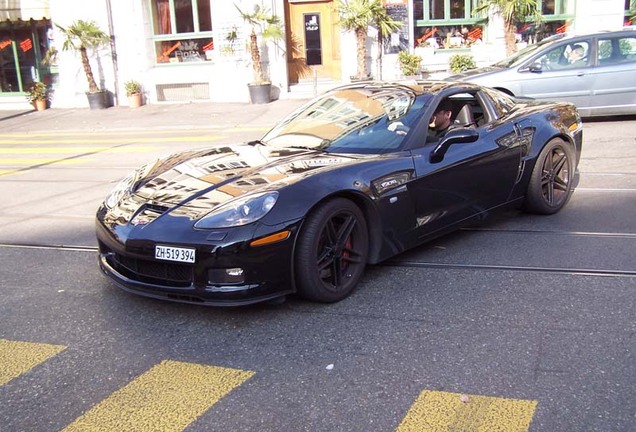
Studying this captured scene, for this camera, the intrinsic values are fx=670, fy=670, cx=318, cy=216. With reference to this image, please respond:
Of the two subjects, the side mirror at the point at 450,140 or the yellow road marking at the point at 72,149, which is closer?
the side mirror at the point at 450,140

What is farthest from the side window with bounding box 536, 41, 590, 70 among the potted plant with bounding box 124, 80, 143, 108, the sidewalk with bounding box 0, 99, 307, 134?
the potted plant with bounding box 124, 80, 143, 108

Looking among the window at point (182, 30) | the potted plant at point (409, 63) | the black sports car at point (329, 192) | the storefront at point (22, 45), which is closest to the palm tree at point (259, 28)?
the window at point (182, 30)

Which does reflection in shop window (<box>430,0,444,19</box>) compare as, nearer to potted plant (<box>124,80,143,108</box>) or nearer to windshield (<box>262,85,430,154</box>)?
potted plant (<box>124,80,143,108</box>)

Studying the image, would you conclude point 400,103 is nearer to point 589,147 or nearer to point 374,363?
point 374,363

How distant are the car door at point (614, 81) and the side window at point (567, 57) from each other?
0.75 feet

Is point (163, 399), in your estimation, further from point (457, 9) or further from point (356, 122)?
point (457, 9)

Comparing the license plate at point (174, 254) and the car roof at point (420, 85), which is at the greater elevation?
the car roof at point (420, 85)

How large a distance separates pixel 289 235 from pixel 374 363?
0.97 metres

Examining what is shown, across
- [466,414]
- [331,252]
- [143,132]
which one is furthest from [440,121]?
[143,132]

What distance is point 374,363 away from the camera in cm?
366

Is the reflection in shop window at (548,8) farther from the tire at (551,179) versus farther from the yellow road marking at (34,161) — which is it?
the tire at (551,179)

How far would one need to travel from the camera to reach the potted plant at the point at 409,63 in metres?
18.4

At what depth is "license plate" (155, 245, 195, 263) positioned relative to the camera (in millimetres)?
4062

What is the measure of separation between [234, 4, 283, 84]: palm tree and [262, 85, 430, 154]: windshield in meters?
12.9
